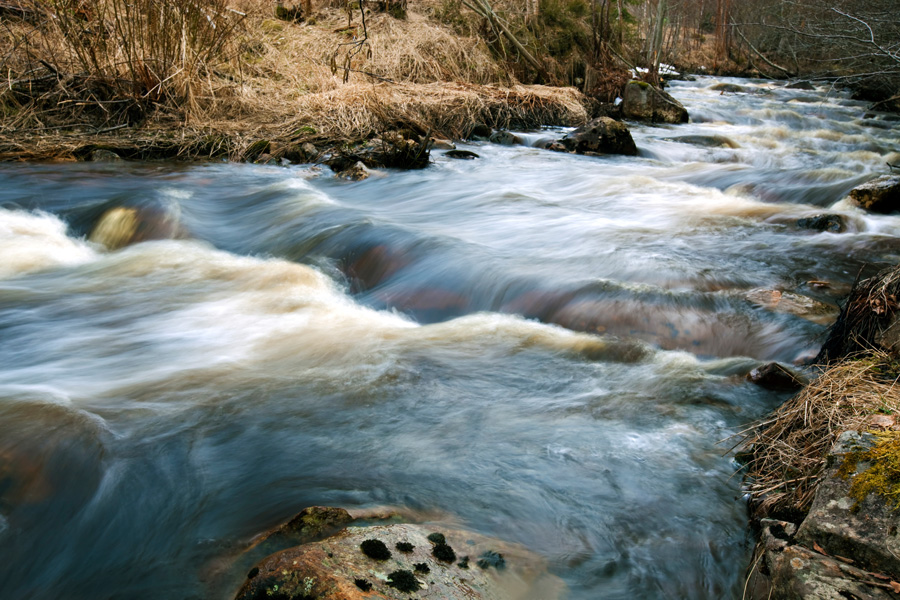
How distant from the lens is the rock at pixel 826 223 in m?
5.79

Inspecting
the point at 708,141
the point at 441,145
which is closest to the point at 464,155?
the point at 441,145

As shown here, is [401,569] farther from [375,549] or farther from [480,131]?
[480,131]

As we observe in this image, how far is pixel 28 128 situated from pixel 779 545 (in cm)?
909

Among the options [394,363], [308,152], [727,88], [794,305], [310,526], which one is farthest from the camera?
[727,88]

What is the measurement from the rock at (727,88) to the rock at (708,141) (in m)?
7.94

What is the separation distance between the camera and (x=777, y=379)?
3.31 m

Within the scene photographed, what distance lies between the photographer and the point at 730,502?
251 centimetres

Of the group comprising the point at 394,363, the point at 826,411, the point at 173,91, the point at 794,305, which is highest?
the point at 173,91

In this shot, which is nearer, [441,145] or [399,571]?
[399,571]

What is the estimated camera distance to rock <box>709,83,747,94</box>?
59.6ft

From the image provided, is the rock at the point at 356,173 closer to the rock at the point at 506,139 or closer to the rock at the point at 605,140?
the rock at the point at 506,139

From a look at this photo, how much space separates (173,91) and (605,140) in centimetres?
595

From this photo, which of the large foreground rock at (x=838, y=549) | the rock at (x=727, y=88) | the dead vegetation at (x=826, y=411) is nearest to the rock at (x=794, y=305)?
the dead vegetation at (x=826, y=411)

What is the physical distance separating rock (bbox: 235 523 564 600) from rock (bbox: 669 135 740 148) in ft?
32.3
